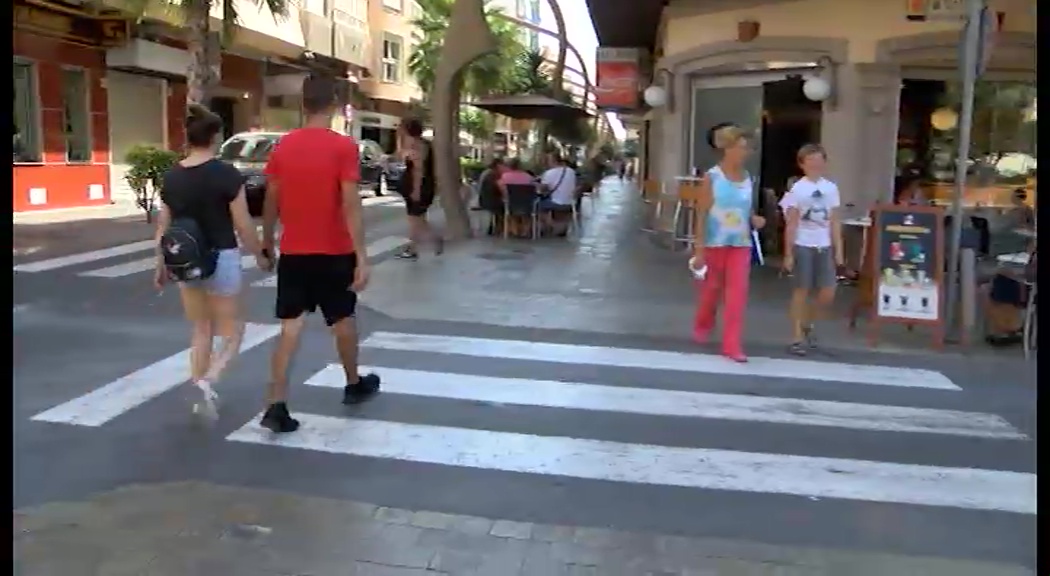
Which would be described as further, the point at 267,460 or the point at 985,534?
the point at 267,460

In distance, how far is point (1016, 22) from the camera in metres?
11.9

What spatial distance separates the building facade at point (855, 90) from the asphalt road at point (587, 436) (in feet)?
18.1

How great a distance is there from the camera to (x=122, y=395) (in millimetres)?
6105

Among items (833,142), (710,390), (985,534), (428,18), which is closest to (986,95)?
(833,142)

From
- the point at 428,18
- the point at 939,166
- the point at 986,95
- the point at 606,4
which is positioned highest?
the point at 428,18

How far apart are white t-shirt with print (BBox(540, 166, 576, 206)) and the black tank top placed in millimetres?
3740

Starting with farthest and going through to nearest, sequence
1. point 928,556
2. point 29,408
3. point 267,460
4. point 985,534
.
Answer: point 29,408
point 267,460
point 985,534
point 928,556

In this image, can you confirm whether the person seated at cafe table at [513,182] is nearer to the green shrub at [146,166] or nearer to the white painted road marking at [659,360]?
the green shrub at [146,166]

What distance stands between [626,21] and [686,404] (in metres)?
15.4

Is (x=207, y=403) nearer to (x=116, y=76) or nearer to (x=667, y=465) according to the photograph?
(x=667, y=465)

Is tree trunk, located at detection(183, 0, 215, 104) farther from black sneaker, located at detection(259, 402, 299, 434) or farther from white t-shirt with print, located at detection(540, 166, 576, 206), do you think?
black sneaker, located at detection(259, 402, 299, 434)

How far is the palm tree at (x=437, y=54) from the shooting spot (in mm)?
40594

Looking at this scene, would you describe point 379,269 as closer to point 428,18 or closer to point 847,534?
point 847,534

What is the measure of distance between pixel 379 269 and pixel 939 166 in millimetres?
7311
